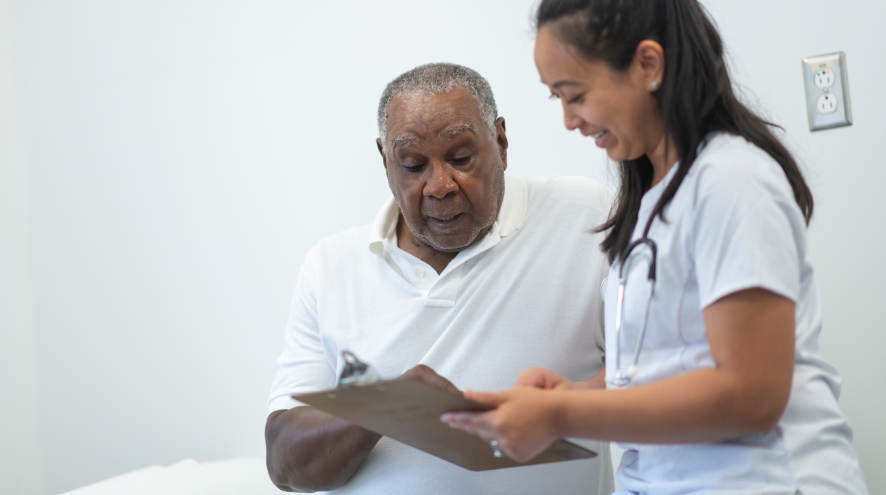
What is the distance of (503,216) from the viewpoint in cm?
155

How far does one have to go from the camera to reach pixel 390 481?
4.63 feet

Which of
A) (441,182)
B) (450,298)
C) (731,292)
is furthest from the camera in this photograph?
(450,298)

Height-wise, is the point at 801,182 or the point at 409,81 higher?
the point at 409,81

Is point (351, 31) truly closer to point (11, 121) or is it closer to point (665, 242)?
point (11, 121)

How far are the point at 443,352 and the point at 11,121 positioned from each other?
1.76m

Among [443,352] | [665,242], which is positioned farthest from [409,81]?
[665,242]

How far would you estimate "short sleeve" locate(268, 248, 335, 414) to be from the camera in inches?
60.3

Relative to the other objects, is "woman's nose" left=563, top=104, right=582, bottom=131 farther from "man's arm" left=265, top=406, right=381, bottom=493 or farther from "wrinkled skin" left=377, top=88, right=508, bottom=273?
"man's arm" left=265, top=406, right=381, bottom=493

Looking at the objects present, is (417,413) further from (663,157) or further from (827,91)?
(827,91)

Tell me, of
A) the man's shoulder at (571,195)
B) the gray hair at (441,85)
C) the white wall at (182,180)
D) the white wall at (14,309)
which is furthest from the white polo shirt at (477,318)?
the white wall at (14,309)

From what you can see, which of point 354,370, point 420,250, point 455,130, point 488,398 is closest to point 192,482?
point 354,370

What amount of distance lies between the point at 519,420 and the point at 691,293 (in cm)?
25

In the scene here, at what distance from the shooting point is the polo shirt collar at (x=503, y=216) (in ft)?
5.03

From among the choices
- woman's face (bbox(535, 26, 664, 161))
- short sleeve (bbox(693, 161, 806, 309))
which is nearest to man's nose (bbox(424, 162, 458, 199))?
woman's face (bbox(535, 26, 664, 161))
